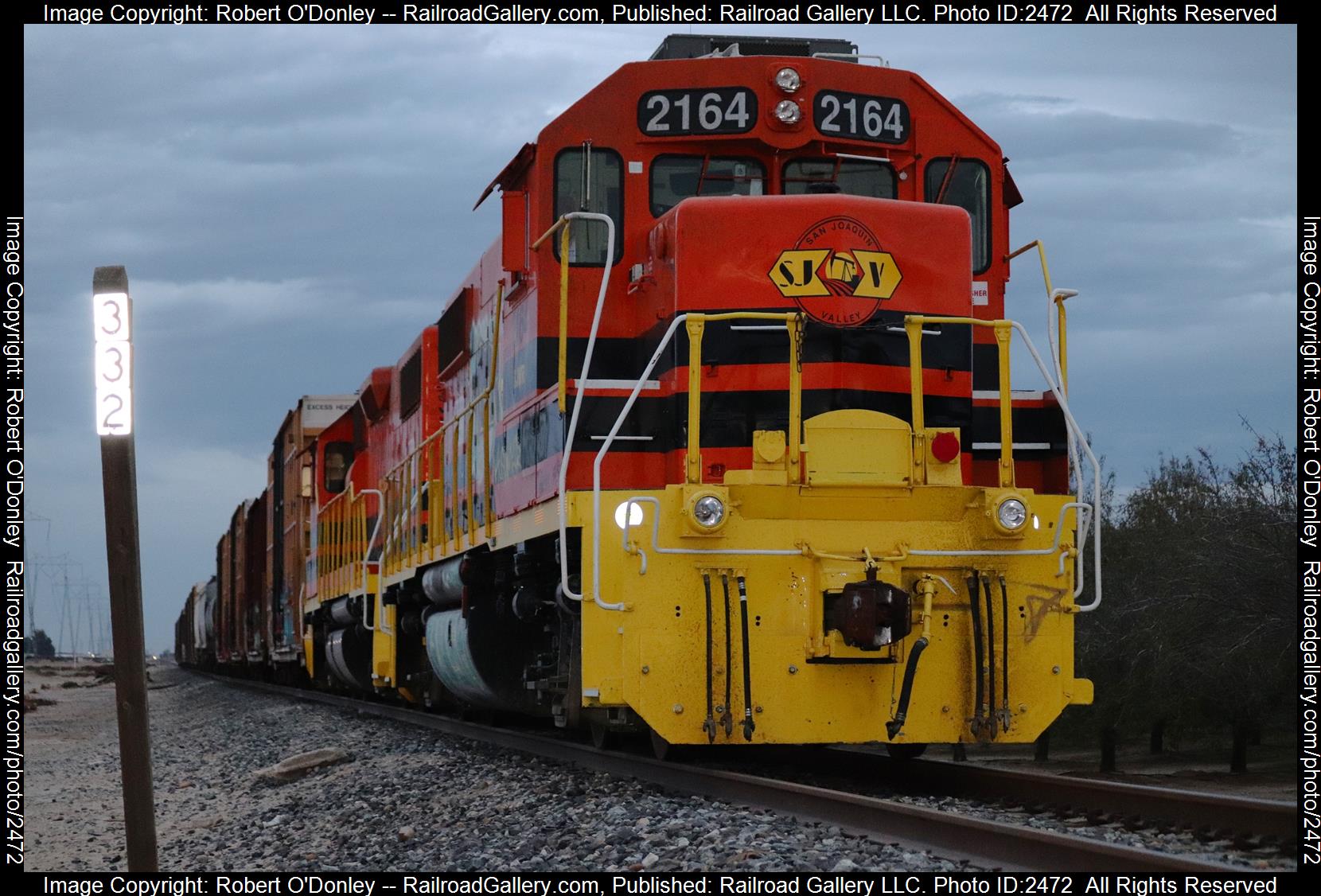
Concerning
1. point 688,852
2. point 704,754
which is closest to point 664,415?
point 704,754

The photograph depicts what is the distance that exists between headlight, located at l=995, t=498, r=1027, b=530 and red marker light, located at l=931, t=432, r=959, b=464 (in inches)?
14.9

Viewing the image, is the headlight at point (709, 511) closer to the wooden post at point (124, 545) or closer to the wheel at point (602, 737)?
the wheel at point (602, 737)

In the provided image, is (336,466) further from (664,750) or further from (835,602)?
(835,602)

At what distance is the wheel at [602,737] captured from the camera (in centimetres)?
992

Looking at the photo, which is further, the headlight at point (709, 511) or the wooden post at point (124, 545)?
the headlight at point (709, 511)

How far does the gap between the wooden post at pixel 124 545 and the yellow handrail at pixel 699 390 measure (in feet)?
10.5

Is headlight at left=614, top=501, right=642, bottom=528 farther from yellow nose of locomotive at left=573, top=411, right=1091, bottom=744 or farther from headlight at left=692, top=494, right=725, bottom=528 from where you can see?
headlight at left=692, top=494, right=725, bottom=528

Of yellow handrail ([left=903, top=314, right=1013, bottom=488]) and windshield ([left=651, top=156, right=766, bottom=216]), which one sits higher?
windshield ([left=651, top=156, right=766, bottom=216])

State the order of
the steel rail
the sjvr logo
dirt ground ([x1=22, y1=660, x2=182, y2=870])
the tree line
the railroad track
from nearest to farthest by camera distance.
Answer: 1. the railroad track
2. the steel rail
3. the sjvr logo
4. dirt ground ([x1=22, y1=660, x2=182, y2=870])
5. the tree line

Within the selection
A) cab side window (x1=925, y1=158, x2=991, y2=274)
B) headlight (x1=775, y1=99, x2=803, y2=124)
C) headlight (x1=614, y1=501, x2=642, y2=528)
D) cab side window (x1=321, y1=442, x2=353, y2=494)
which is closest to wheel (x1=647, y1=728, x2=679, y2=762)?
headlight (x1=614, y1=501, x2=642, y2=528)

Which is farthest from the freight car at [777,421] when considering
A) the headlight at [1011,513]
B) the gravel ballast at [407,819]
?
the gravel ballast at [407,819]

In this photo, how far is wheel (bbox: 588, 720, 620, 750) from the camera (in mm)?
9922

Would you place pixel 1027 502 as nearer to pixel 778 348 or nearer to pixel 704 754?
pixel 778 348

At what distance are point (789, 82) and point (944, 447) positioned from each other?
93.0 inches
